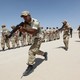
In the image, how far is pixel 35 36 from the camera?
825 centimetres

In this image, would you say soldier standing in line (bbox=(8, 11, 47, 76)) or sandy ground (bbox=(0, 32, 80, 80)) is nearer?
sandy ground (bbox=(0, 32, 80, 80))

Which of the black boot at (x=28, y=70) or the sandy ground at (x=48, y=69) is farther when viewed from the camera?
the black boot at (x=28, y=70)

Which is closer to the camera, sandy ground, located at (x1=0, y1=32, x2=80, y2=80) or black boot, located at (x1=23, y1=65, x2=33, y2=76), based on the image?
sandy ground, located at (x1=0, y1=32, x2=80, y2=80)

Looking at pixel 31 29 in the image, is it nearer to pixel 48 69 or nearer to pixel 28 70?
pixel 28 70

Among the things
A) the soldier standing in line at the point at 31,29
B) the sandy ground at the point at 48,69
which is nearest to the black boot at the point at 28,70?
the soldier standing in line at the point at 31,29

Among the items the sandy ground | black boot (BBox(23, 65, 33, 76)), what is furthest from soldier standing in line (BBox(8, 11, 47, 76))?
the sandy ground

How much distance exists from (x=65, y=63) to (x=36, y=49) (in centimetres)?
137

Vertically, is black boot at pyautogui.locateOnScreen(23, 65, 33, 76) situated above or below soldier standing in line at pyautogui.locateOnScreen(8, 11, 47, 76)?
below

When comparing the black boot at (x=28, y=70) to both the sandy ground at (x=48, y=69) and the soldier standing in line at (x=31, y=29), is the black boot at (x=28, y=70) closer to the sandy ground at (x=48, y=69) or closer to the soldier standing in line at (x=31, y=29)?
the soldier standing in line at (x=31, y=29)

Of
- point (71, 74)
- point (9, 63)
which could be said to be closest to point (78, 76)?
point (71, 74)

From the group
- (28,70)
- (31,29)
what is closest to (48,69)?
(28,70)

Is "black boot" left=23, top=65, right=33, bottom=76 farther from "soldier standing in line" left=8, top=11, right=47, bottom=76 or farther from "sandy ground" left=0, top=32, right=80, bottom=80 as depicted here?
"sandy ground" left=0, top=32, right=80, bottom=80

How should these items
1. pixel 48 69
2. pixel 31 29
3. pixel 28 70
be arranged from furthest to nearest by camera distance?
pixel 48 69
pixel 28 70
pixel 31 29

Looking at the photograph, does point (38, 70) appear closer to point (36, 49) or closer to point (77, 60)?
point (36, 49)
